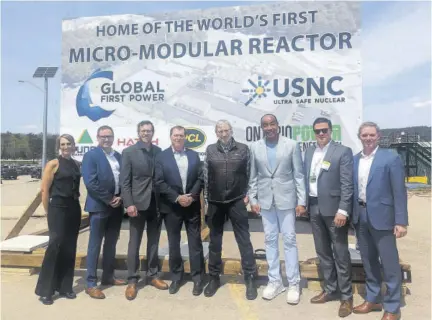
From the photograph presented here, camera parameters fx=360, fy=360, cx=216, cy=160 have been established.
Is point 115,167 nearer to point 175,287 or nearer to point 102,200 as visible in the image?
point 102,200

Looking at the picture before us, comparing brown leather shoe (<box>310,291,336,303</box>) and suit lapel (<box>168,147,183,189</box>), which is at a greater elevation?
suit lapel (<box>168,147,183,189</box>)

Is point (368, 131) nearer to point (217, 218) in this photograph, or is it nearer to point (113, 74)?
point (217, 218)

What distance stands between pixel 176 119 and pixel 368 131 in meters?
3.63

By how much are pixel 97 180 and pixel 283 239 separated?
2179 millimetres

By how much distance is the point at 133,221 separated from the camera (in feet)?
13.6

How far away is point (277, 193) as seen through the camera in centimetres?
387

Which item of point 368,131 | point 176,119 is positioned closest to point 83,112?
point 176,119

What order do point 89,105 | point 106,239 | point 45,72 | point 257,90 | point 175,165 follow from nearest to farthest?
point 175,165, point 106,239, point 257,90, point 89,105, point 45,72

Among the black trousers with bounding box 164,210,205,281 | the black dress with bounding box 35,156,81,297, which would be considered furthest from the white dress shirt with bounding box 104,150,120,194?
the black trousers with bounding box 164,210,205,281

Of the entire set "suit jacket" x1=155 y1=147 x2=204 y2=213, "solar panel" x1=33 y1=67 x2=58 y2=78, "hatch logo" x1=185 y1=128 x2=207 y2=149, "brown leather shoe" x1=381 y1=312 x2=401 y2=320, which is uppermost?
"solar panel" x1=33 y1=67 x2=58 y2=78

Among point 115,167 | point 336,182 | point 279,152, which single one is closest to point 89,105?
point 115,167

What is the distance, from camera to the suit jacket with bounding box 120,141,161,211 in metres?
4.05

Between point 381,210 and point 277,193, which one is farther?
point 277,193

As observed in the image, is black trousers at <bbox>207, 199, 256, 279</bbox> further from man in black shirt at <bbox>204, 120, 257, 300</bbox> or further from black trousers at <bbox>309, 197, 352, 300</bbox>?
black trousers at <bbox>309, 197, 352, 300</bbox>
